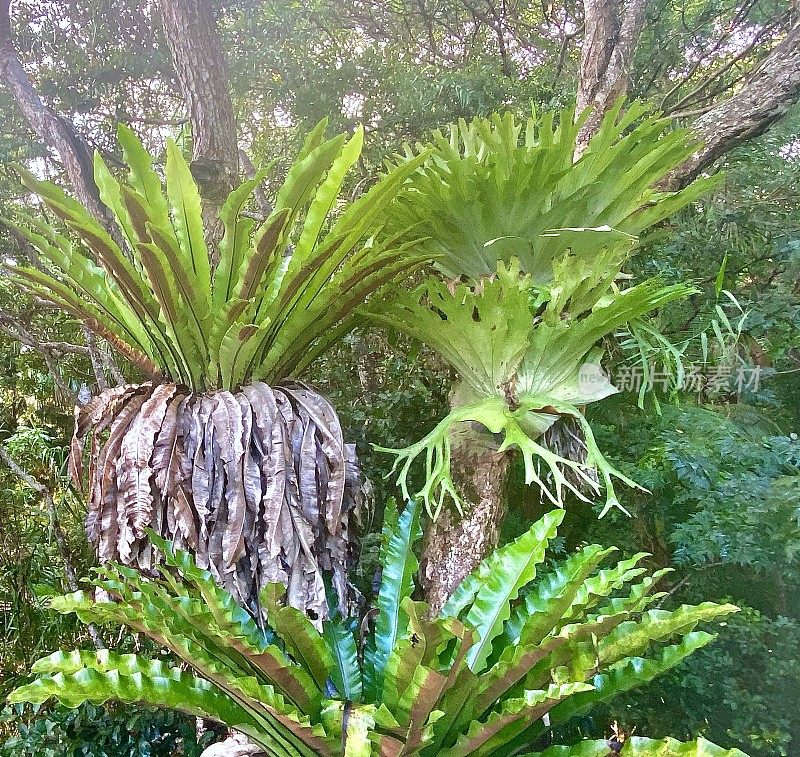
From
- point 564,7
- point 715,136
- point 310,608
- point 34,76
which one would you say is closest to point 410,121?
point 564,7

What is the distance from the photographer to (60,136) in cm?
120

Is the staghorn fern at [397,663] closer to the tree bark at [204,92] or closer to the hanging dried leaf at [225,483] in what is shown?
the hanging dried leaf at [225,483]

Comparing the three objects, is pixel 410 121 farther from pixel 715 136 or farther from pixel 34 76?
pixel 34 76

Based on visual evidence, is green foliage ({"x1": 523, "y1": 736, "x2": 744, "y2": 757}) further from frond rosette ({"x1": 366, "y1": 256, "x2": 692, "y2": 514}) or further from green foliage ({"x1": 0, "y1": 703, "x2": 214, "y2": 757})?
green foliage ({"x1": 0, "y1": 703, "x2": 214, "y2": 757})

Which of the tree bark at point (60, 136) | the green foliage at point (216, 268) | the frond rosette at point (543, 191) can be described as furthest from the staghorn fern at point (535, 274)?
the tree bark at point (60, 136)

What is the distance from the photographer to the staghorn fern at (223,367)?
2.17 ft

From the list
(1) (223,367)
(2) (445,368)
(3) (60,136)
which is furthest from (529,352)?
(3) (60,136)

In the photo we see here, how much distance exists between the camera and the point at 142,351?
31.4 inches

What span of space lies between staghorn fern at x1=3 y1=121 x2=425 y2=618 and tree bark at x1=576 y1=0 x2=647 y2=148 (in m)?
0.65

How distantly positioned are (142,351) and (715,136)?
1.13 metres

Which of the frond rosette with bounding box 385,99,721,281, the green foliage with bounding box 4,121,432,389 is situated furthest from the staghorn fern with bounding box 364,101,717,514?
the green foliage with bounding box 4,121,432,389

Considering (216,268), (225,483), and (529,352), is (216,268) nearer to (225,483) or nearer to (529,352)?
(225,483)

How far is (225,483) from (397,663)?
327 millimetres

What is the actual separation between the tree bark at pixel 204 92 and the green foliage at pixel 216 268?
1.37 ft
